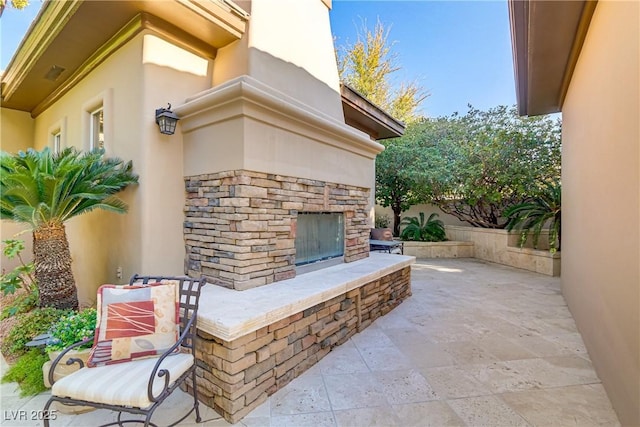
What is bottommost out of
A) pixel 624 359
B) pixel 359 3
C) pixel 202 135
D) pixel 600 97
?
pixel 624 359

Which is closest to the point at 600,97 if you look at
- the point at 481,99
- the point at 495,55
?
the point at 481,99

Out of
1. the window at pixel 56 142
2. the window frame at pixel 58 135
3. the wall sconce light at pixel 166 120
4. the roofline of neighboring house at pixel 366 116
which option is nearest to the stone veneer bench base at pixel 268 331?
the wall sconce light at pixel 166 120

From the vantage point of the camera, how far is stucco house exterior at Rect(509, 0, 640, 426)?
2.24m

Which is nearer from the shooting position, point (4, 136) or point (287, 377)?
point (287, 377)

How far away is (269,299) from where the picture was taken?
309 centimetres

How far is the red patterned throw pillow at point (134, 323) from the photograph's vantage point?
2.35 meters

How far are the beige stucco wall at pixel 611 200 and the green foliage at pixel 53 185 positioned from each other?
16.3ft

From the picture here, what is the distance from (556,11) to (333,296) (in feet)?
13.3

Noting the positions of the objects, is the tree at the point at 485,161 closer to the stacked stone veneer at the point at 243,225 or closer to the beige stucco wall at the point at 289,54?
the beige stucco wall at the point at 289,54

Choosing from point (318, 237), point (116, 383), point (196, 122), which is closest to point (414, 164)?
point (318, 237)

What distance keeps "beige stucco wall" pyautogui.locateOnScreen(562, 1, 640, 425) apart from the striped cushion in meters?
3.35

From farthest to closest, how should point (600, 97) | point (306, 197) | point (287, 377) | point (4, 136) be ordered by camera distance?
point (4, 136) → point (306, 197) → point (600, 97) → point (287, 377)

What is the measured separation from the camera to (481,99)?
1077 cm

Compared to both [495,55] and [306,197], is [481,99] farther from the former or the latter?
[306,197]
